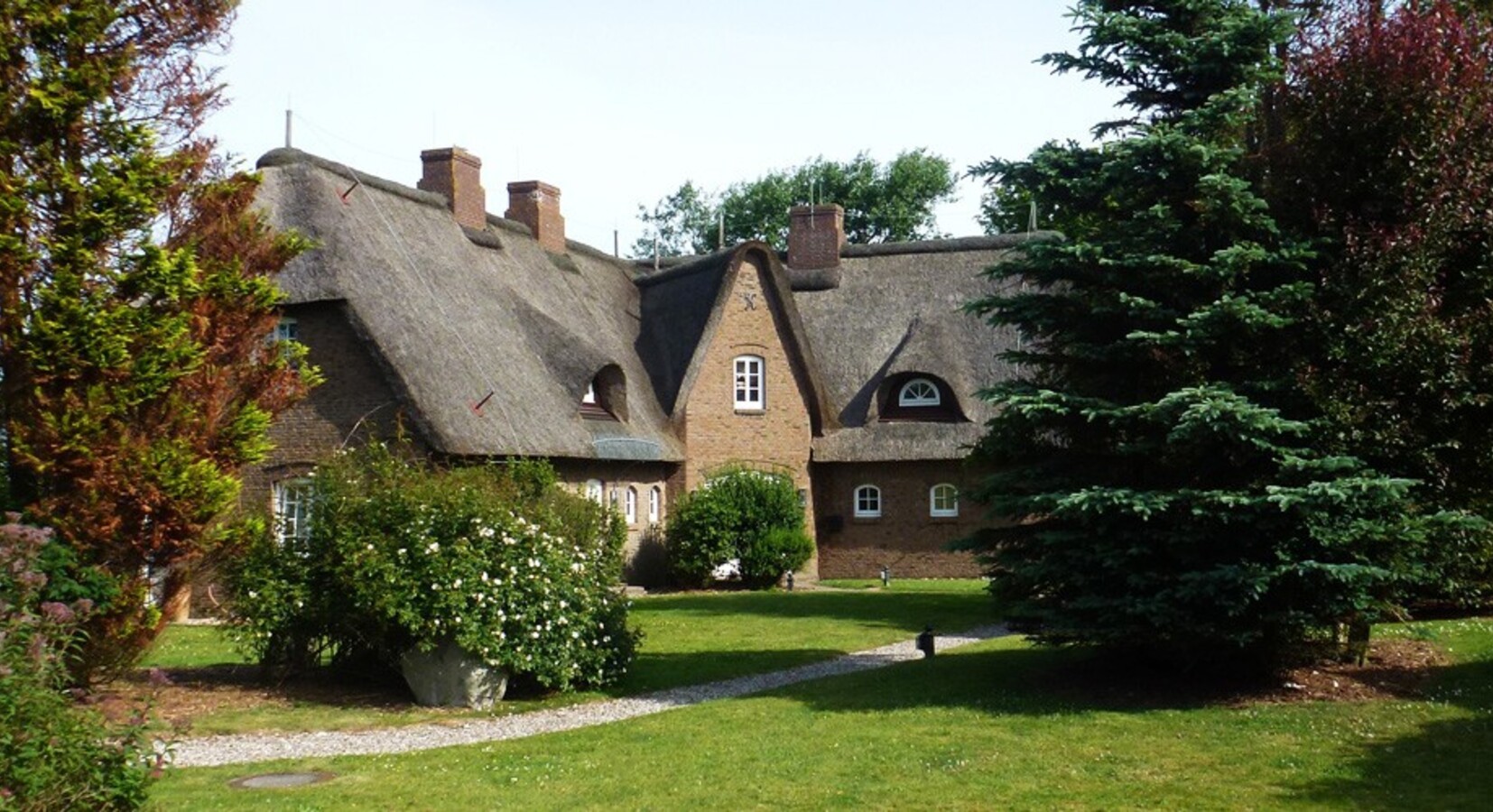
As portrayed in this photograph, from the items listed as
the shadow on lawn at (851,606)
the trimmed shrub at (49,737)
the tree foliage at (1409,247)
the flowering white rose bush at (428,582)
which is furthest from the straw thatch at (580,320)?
the trimmed shrub at (49,737)

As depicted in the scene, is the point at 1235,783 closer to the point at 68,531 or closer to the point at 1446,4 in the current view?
the point at 1446,4

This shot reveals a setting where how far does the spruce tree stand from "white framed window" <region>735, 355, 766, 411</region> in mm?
17094

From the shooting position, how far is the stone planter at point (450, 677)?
47.0 ft

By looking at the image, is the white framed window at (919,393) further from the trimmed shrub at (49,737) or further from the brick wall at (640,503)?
the trimmed shrub at (49,737)

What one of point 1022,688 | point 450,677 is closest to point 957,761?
point 1022,688

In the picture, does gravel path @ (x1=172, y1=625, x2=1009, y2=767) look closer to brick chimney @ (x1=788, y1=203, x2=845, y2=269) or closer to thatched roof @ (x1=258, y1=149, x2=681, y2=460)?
thatched roof @ (x1=258, y1=149, x2=681, y2=460)

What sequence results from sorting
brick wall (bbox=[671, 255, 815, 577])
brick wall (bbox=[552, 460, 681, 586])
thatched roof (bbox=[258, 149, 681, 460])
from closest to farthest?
1. thatched roof (bbox=[258, 149, 681, 460])
2. brick wall (bbox=[552, 460, 681, 586])
3. brick wall (bbox=[671, 255, 815, 577])

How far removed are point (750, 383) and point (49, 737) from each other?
25585 mm

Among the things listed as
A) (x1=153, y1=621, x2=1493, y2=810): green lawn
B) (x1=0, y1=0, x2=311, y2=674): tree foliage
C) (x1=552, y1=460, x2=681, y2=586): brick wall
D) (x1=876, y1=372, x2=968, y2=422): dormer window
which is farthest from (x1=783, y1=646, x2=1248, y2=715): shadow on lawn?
(x1=876, y1=372, x2=968, y2=422): dormer window

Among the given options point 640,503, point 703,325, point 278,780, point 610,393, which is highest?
point 703,325

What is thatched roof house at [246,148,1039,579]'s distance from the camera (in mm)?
23953

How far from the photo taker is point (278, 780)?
35.0 feet

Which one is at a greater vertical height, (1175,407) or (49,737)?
(1175,407)

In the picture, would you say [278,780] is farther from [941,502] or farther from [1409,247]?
[941,502]
